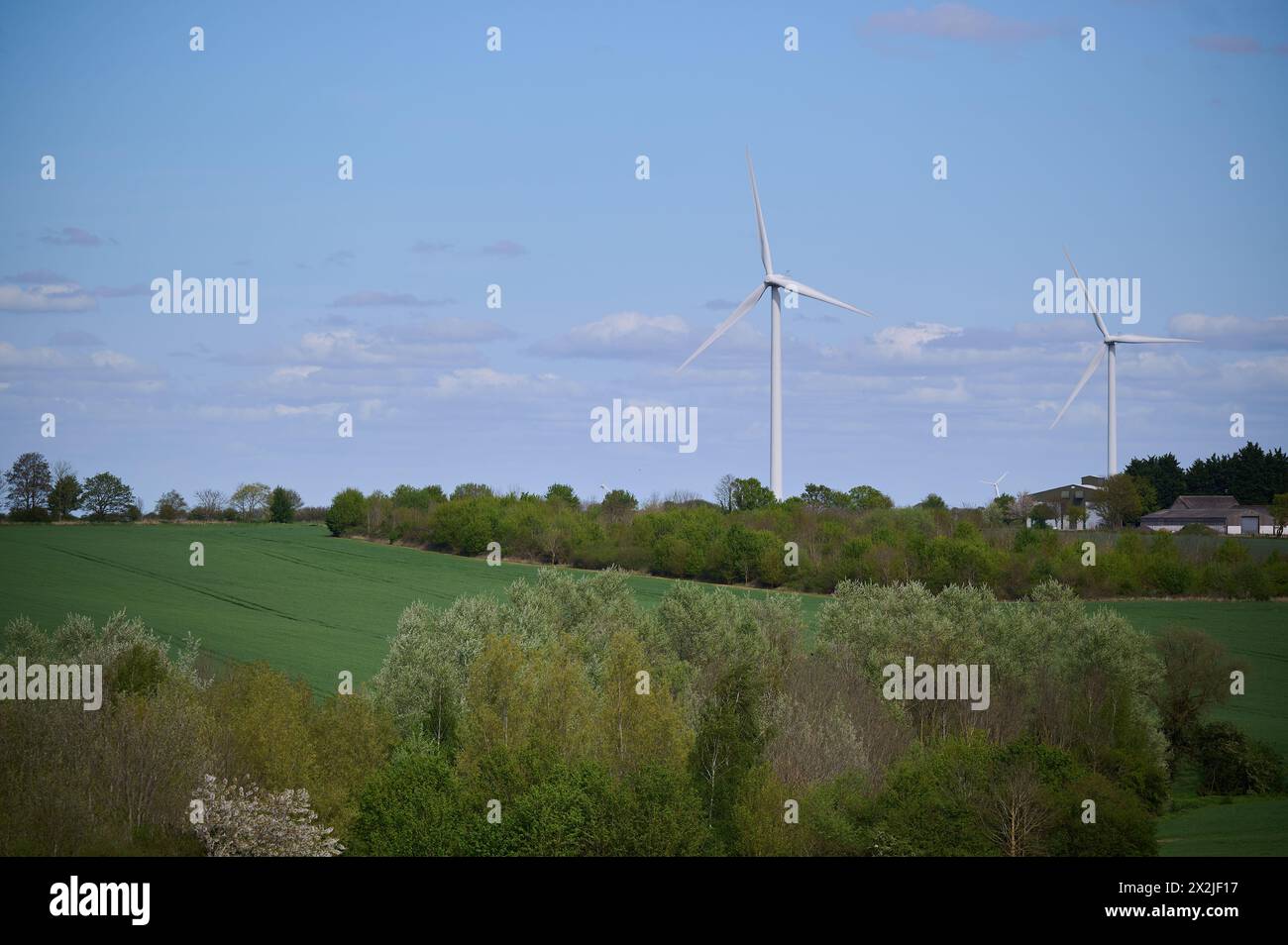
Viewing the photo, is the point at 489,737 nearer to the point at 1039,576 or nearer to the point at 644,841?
the point at 644,841

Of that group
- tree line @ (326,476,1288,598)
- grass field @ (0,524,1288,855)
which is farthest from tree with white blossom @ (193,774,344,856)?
tree line @ (326,476,1288,598)

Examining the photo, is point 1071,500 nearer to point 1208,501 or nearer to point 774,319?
point 1208,501

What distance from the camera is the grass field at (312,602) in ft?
251

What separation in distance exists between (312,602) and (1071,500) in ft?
357

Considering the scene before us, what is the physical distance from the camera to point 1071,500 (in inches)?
7087

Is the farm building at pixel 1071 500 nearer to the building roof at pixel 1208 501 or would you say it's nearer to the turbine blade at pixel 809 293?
the building roof at pixel 1208 501

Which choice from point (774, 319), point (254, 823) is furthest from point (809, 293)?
point (254, 823)

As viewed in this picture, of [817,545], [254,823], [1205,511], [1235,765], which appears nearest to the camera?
[254,823]

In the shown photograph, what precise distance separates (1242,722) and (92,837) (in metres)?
59.4

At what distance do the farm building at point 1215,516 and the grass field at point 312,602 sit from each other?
170 feet

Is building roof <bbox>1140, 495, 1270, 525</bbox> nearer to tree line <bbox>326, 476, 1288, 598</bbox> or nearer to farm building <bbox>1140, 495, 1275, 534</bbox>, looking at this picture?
farm building <bbox>1140, 495, 1275, 534</bbox>

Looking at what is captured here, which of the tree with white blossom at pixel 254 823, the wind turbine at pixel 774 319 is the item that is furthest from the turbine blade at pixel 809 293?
the tree with white blossom at pixel 254 823

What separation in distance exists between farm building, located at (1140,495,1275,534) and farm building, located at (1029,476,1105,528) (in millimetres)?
6811

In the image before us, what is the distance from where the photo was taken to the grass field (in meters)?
76.5
